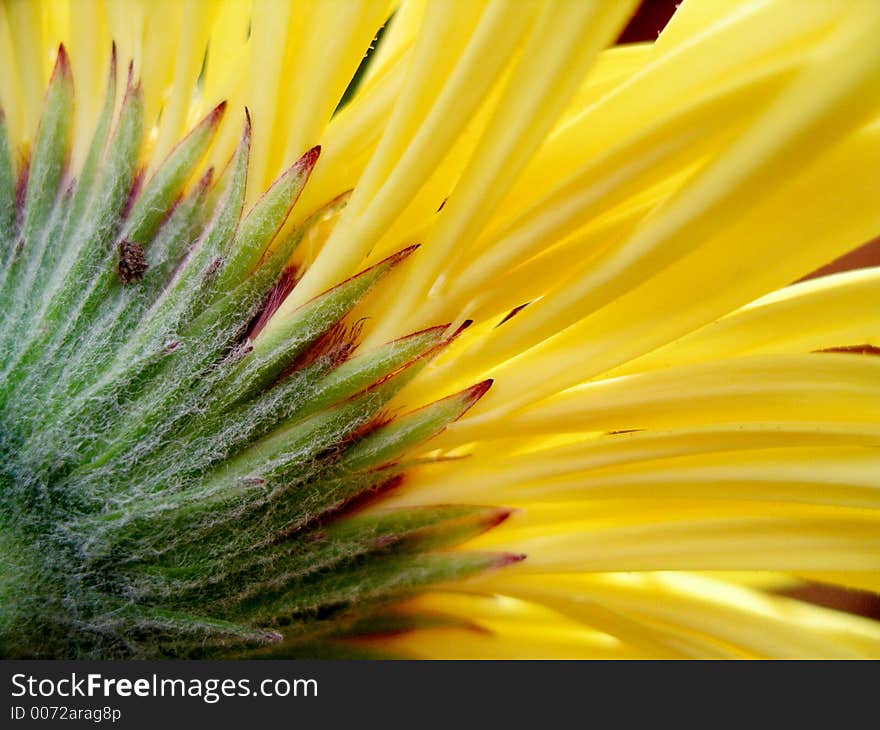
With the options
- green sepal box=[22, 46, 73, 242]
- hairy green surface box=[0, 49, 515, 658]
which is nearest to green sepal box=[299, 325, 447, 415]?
hairy green surface box=[0, 49, 515, 658]

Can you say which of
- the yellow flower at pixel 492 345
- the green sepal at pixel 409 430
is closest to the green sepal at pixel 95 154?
the yellow flower at pixel 492 345

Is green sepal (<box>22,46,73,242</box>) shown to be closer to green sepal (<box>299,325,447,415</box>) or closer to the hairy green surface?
the hairy green surface

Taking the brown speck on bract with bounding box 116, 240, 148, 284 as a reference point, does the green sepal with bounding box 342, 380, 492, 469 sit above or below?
below

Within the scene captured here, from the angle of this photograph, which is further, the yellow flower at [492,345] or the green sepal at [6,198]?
the green sepal at [6,198]

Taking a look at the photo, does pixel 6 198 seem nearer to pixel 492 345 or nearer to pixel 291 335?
pixel 291 335

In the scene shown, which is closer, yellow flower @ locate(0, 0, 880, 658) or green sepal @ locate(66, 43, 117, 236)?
yellow flower @ locate(0, 0, 880, 658)

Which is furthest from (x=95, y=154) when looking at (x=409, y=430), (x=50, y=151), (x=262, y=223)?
(x=409, y=430)

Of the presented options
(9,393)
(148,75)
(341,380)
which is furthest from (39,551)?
(148,75)

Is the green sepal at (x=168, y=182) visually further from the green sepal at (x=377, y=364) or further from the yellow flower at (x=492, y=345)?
the green sepal at (x=377, y=364)

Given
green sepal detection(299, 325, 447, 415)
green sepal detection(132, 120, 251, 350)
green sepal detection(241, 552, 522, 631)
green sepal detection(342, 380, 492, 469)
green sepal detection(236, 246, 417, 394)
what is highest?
green sepal detection(132, 120, 251, 350)
